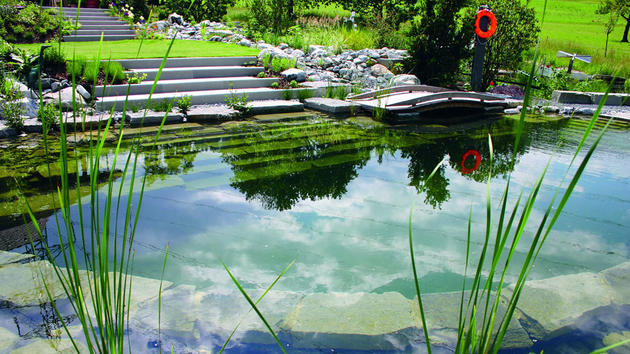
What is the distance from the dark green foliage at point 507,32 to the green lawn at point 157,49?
5.30 metres

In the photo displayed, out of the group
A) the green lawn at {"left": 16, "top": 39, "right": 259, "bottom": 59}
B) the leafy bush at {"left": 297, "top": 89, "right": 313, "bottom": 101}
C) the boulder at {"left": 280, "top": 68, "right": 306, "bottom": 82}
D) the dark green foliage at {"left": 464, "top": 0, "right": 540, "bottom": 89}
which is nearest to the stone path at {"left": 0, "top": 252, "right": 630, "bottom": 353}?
the leafy bush at {"left": 297, "top": 89, "right": 313, "bottom": 101}

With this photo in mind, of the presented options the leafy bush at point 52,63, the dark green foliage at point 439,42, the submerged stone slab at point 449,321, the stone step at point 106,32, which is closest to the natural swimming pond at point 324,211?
the submerged stone slab at point 449,321

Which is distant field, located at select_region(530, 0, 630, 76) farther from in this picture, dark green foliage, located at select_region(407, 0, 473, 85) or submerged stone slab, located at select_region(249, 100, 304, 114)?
submerged stone slab, located at select_region(249, 100, 304, 114)

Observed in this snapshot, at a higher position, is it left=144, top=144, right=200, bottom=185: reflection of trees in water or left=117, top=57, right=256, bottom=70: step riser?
left=117, top=57, right=256, bottom=70: step riser

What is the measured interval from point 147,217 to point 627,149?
6.29 m

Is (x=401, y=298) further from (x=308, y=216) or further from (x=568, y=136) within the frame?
(x=568, y=136)

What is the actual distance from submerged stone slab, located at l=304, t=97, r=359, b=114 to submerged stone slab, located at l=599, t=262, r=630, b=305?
5353mm

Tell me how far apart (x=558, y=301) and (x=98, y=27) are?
13.8 metres

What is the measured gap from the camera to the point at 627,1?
Answer: 16391 mm

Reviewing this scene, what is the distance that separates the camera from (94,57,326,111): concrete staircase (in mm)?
7551

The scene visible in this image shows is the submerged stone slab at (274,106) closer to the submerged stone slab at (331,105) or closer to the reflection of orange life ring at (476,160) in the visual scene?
the submerged stone slab at (331,105)

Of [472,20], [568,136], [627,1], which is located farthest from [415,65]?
[627,1]

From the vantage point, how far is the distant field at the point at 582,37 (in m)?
13.0

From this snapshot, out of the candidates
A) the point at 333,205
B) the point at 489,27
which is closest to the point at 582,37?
the point at 489,27
